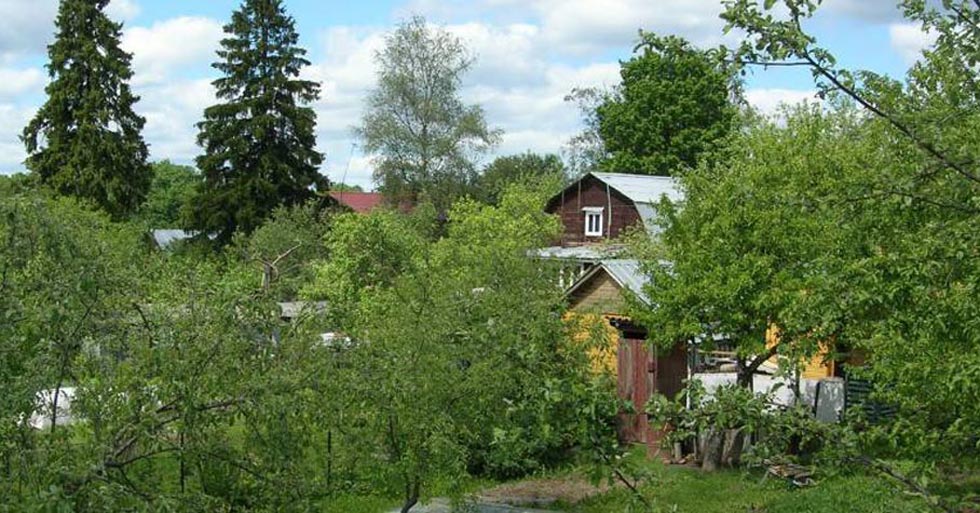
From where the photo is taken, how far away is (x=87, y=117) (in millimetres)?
34375

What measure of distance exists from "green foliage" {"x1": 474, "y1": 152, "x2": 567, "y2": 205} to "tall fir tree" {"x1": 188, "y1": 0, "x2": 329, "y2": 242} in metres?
7.34

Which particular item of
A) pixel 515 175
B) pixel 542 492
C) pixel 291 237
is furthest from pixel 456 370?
pixel 515 175

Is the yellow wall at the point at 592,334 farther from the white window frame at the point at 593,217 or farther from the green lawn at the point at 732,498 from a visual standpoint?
the white window frame at the point at 593,217

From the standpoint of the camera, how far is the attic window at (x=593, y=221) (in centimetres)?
4234

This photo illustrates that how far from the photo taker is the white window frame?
138 feet

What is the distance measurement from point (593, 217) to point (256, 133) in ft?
44.8

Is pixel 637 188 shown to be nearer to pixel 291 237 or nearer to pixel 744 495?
pixel 291 237

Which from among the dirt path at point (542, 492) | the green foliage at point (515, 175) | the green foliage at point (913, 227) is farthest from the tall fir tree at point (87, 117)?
the green foliage at point (913, 227)

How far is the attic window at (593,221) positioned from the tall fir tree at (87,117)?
1738 cm

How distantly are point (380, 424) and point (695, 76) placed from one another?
3985 centimetres

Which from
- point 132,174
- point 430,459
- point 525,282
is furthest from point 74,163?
point 430,459

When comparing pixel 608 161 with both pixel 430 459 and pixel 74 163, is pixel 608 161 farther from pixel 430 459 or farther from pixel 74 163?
pixel 430 459

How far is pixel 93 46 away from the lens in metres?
34.6

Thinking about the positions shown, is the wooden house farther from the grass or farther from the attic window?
the attic window
